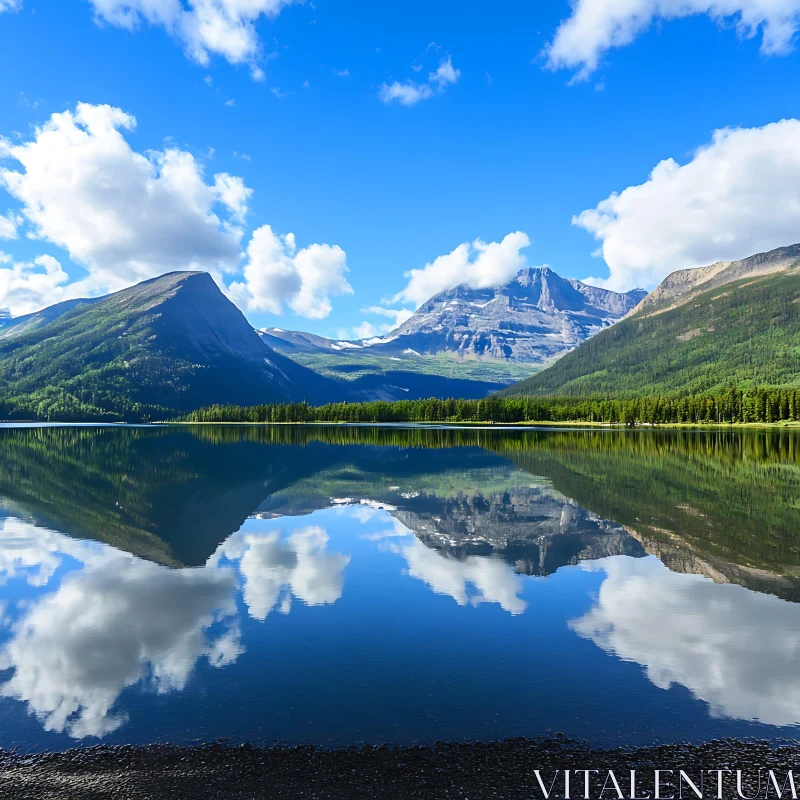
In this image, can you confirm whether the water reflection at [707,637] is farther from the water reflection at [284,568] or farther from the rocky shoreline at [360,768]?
the water reflection at [284,568]

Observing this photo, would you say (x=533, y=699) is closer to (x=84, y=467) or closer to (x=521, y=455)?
(x=84, y=467)

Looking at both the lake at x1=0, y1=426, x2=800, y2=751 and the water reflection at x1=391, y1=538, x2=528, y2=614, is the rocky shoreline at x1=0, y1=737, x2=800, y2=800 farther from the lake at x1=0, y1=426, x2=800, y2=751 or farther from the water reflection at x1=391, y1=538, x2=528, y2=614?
the water reflection at x1=391, y1=538, x2=528, y2=614

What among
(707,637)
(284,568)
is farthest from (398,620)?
(707,637)

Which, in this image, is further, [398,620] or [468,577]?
[468,577]

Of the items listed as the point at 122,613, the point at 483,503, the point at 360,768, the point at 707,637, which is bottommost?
the point at 483,503

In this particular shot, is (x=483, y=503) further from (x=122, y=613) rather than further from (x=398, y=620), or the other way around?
(x=122, y=613)

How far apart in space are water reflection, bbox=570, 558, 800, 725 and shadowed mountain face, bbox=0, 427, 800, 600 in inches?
135

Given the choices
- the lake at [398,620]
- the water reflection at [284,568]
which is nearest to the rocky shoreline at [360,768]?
the lake at [398,620]

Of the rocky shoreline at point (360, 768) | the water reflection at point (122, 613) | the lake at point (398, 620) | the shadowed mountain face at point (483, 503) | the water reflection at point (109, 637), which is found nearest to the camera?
the rocky shoreline at point (360, 768)

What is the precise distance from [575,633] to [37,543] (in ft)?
109

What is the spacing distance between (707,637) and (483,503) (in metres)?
30.5

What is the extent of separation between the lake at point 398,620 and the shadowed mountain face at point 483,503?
0.38 meters

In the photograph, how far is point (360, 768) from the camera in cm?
1199

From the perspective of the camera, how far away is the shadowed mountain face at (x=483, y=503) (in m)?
32.5
